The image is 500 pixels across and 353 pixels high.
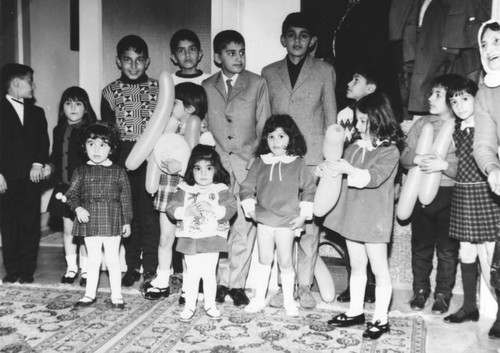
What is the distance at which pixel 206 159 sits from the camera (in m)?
3.09

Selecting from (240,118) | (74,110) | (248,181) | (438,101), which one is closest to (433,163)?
(438,101)

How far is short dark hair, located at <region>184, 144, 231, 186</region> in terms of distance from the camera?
3084 mm

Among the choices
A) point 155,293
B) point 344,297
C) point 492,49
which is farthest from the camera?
point 344,297

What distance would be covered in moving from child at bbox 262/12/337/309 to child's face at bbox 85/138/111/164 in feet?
3.34

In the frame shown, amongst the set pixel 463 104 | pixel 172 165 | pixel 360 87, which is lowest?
pixel 172 165

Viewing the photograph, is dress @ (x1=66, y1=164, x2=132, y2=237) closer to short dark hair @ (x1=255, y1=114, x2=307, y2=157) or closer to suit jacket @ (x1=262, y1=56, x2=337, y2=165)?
short dark hair @ (x1=255, y1=114, x2=307, y2=157)

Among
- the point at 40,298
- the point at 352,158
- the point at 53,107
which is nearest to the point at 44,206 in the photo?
the point at 53,107

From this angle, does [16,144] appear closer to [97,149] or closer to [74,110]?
[74,110]

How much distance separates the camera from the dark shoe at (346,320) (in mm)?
2988

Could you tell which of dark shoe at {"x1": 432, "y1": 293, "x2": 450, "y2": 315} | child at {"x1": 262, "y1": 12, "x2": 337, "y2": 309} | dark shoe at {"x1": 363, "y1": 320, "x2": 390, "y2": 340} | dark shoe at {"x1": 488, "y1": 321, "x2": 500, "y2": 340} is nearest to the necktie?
child at {"x1": 262, "y1": 12, "x2": 337, "y2": 309}

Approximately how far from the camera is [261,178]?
3168 millimetres

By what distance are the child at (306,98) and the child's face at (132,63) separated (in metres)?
0.87

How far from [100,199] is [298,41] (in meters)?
1.46

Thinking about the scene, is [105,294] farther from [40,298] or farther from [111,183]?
[111,183]
